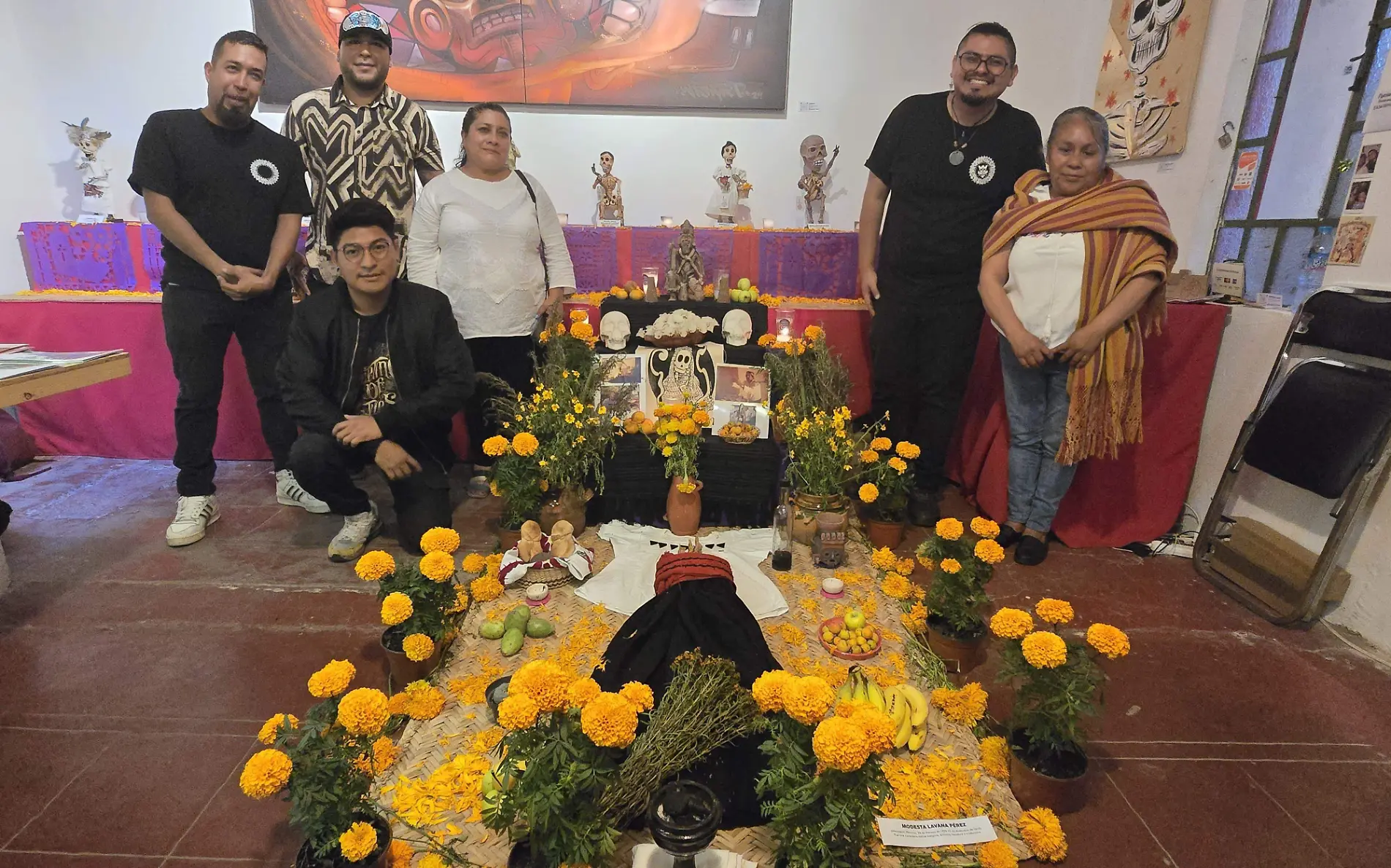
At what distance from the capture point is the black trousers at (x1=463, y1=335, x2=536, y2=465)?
3.29 metres

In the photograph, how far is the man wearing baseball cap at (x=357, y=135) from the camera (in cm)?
303

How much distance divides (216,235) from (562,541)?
198 centimetres

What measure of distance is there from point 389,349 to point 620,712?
2.11 metres

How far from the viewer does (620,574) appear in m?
2.69

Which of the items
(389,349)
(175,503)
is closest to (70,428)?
(175,503)

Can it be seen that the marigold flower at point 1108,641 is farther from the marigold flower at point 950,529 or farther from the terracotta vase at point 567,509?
the terracotta vase at point 567,509

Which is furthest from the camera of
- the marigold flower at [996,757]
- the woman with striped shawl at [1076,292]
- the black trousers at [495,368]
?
the black trousers at [495,368]

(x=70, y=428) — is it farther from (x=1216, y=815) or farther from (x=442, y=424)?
(x=1216, y=815)

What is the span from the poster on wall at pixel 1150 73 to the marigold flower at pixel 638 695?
4.17 meters

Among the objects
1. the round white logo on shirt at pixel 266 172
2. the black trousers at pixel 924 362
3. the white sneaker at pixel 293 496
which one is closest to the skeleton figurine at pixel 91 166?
the round white logo on shirt at pixel 266 172

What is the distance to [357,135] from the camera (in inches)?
120

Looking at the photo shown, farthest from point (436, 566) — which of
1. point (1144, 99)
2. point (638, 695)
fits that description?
point (1144, 99)

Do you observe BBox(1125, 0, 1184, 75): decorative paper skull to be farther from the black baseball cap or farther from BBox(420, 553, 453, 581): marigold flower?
BBox(420, 553, 453, 581): marigold flower

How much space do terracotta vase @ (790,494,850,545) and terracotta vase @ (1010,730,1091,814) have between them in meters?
1.19
